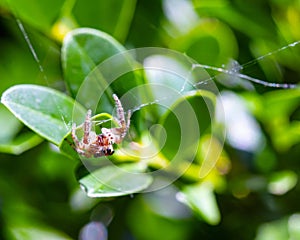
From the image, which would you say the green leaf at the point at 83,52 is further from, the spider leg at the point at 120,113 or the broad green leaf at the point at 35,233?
the broad green leaf at the point at 35,233

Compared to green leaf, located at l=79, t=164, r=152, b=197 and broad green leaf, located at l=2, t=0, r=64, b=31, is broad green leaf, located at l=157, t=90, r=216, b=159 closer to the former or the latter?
green leaf, located at l=79, t=164, r=152, b=197

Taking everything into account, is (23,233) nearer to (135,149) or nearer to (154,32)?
(135,149)

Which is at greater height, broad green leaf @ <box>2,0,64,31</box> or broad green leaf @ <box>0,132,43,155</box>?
broad green leaf @ <box>2,0,64,31</box>

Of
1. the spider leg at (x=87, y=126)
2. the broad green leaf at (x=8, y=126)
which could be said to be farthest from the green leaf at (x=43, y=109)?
the broad green leaf at (x=8, y=126)

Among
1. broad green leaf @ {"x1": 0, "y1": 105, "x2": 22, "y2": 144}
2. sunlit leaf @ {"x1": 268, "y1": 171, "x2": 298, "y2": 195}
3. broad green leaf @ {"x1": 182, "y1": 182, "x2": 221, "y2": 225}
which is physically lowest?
sunlit leaf @ {"x1": 268, "y1": 171, "x2": 298, "y2": 195}

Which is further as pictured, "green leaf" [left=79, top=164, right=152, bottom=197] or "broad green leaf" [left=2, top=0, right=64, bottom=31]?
"broad green leaf" [left=2, top=0, right=64, bottom=31]

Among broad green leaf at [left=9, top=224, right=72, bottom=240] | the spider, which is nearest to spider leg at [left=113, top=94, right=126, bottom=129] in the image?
the spider

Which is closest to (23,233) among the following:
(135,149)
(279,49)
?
(135,149)
